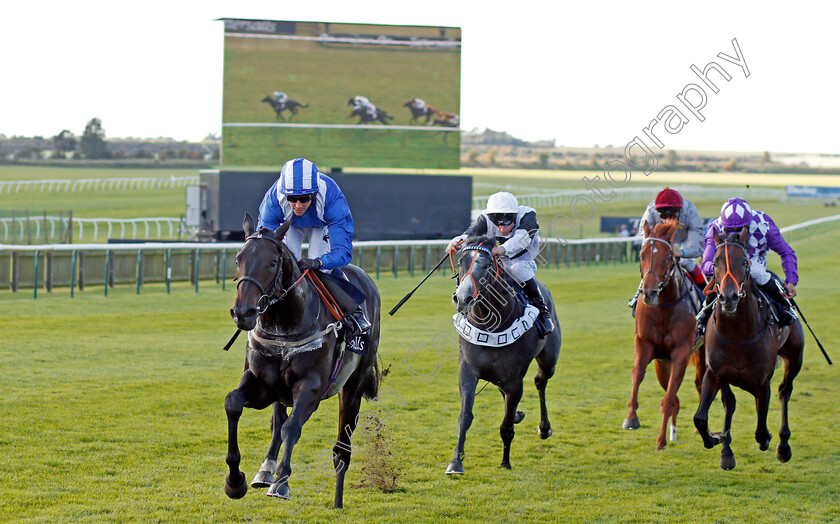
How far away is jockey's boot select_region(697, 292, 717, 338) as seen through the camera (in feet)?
23.4

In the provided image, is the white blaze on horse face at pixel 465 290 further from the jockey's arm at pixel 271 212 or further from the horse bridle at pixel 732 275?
the horse bridle at pixel 732 275

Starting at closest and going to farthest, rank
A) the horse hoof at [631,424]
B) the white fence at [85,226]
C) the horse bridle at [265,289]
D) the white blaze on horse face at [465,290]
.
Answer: the horse bridle at [265,289]
the white blaze on horse face at [465,290]
the horse hoof at [631,424]
the white fence at [85,226]

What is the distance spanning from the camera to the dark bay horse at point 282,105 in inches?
891

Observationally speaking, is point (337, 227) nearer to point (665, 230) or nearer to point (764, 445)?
point (665, 230)

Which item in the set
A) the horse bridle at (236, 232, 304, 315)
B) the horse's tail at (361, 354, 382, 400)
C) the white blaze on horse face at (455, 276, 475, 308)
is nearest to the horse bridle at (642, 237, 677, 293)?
the white blaze on horse face at (455, 276, 475, 308)

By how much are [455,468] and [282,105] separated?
17607 millimetres

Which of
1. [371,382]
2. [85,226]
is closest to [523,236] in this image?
[371,382]

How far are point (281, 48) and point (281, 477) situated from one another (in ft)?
63.2

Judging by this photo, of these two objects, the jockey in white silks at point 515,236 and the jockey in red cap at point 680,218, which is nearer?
the jockey in white silks at point 515,236

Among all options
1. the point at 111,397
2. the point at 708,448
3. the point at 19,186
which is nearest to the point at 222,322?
the point at 111,397

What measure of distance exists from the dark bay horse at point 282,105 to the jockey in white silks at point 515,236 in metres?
16.6

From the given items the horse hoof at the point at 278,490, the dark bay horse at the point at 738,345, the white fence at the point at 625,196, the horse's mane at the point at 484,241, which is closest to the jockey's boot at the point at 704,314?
the dark bay horse at the point at 738,345

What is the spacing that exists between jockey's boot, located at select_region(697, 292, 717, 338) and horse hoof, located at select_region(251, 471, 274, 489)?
388 cm

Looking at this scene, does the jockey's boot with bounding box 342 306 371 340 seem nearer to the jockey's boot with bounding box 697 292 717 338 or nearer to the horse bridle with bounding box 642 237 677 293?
the horse bridle with bounding box 642 237 677 293
